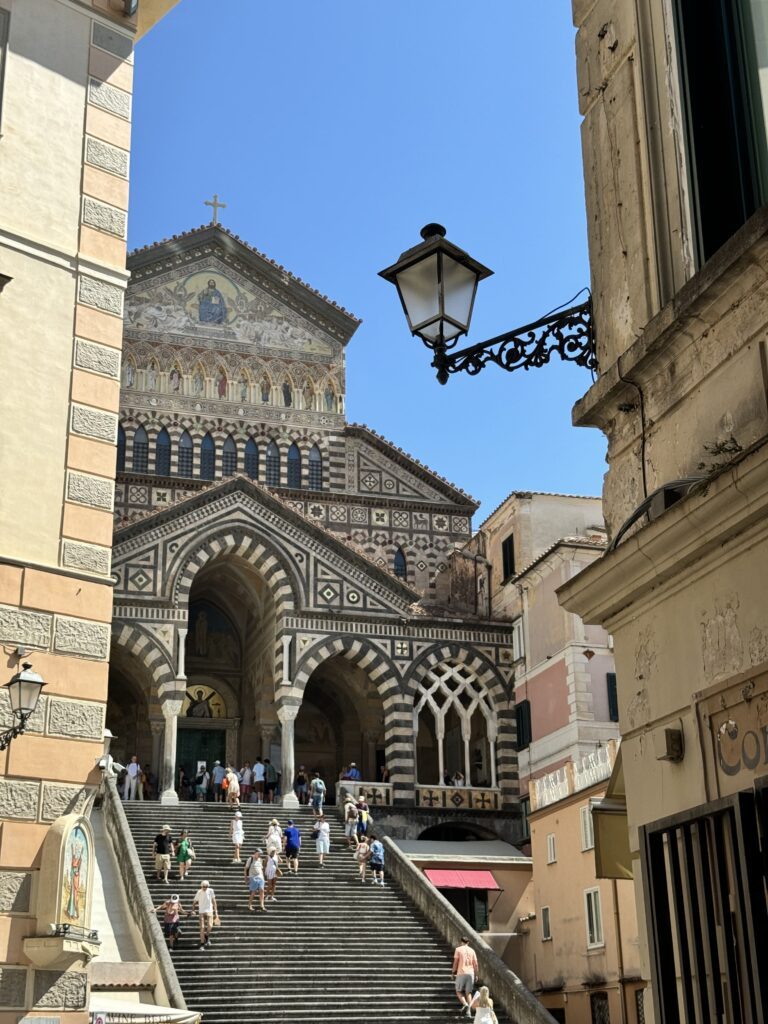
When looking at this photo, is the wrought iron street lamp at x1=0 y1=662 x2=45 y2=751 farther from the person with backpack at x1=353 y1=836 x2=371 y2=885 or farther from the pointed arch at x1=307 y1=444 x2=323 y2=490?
the pointed arch at x1=307 y1=444 x2=323 y2=490

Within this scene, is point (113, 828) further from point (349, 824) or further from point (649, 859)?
point (649, 859)

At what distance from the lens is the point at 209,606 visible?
36.2m

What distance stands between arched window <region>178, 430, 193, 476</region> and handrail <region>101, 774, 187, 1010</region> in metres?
13.2

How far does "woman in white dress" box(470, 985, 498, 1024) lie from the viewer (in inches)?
716

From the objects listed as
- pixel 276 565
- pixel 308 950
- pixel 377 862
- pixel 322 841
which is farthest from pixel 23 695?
pixel 276 565

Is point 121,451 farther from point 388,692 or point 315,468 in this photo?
point 388,692

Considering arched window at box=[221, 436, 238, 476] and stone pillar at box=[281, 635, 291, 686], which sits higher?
arched window at box=[221, 436, 238, 476]

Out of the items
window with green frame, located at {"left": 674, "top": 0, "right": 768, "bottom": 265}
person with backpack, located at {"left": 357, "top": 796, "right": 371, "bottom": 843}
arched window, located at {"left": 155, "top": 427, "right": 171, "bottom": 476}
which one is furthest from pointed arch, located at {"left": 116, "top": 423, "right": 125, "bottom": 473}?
window with green frame, located at {"left": 674, "top": 0, "right": 768, "bottom": 265}

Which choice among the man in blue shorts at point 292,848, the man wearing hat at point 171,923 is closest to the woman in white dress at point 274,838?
the man in blue shorts at point 292,848

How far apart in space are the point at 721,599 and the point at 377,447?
35.2 meters

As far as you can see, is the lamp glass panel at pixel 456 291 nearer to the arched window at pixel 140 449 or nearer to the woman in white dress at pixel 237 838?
the woman in white dress at pixel 237 838

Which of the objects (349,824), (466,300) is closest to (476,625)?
(349,824)

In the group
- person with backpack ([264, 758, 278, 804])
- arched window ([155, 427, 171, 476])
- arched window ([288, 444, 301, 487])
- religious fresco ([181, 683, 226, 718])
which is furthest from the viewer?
arched window ([288, 444, 301, 487])

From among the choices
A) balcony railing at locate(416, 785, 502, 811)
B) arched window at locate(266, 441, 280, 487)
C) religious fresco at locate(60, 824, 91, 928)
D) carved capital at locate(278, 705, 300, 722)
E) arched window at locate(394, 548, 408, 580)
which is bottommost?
religious fresco at locate(60, 824, 91, 928)
